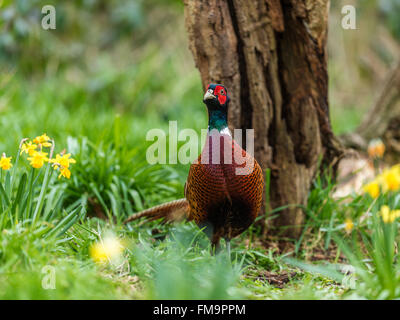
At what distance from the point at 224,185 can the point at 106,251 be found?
2.42 feet

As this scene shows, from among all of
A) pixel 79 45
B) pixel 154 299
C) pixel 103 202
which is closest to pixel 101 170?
pixel 103 202

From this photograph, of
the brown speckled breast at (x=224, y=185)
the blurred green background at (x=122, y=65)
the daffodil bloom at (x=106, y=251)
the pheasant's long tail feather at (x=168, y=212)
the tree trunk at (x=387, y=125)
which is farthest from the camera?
the blurred green background at (x=122, y=65)

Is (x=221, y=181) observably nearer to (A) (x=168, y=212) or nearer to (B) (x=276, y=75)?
(A) (x=168, y=212)

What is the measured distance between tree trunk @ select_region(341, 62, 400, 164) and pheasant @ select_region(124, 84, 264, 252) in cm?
264

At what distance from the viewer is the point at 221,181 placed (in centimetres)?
238

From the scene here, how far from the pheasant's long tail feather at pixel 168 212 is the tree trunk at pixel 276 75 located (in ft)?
2.44

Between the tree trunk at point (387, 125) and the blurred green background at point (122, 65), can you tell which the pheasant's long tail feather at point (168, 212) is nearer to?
the blurred green background at point (122, 65)

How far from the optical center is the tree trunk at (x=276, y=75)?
2.96 meters

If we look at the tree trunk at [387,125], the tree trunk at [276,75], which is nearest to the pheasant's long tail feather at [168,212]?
the tree trunk at [276,75]

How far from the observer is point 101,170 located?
11.1 ft

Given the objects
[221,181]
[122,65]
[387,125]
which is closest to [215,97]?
[221,181]

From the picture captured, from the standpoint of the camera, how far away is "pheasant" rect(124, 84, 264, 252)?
2.38 m
